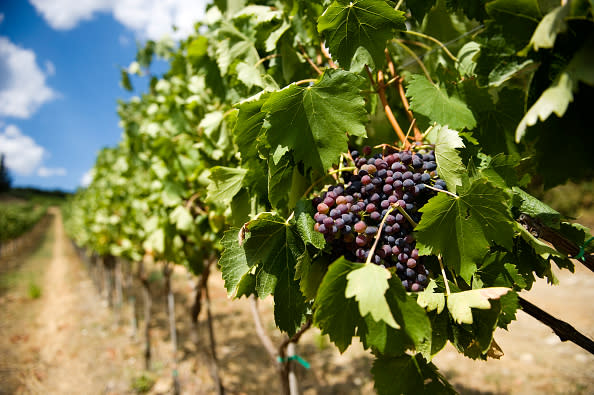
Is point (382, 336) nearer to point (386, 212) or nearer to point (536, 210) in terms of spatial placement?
point (386, 212)

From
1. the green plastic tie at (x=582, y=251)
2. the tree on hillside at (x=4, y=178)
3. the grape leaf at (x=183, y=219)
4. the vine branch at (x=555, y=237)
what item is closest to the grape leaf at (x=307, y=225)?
the vine branch at (x=555, y=237)

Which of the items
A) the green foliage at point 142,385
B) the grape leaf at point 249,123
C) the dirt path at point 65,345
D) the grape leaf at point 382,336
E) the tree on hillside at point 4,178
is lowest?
the green foliage at point 142,385

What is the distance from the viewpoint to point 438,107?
3.58 ft

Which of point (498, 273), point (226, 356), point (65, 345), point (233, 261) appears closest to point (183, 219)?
point (233, 261)

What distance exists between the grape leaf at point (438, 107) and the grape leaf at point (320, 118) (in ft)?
0.66

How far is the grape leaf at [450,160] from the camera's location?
97 cm

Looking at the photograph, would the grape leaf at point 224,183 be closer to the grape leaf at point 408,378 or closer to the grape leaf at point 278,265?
the grape leaf at point 278,265

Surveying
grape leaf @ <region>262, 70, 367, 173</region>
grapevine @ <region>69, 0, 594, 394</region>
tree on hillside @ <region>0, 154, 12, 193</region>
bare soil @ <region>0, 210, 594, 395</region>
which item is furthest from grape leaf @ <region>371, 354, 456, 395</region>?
tree on hillside @ <region>0, 154, 12, 193</region>

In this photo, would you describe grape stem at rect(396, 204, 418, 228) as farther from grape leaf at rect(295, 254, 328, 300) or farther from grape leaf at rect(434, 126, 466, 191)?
grape leaf at rect(295, 254, 328, 300)

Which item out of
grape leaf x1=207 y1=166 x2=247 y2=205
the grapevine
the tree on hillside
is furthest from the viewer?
the tree on hillside

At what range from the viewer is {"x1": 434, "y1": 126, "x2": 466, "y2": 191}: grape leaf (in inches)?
38.0

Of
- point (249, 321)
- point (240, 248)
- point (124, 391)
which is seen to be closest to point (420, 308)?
point (240, 248)

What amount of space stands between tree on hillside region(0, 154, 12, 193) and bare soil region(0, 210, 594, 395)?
328 feet

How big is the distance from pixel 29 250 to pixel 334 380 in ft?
114
